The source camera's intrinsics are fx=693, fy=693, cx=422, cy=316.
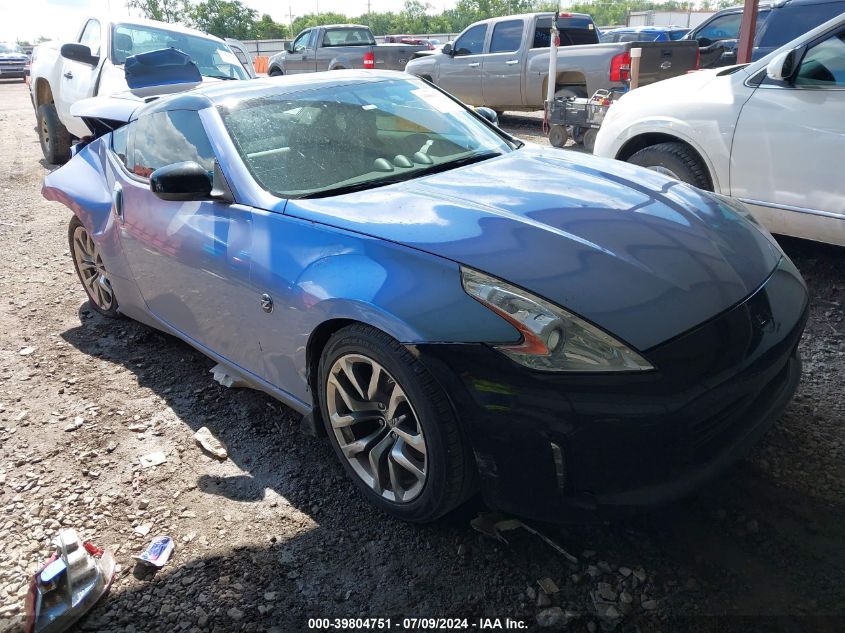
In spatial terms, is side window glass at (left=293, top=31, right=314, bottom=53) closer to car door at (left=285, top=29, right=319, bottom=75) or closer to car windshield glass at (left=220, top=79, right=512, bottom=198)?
car door at (left=285, top=29, right=319, bottom=75)

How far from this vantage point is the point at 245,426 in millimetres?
3324

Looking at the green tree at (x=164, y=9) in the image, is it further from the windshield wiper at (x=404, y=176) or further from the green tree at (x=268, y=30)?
the windshield wiper at (x=404, y=176)

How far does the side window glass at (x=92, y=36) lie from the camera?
26.3ft

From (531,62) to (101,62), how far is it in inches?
249

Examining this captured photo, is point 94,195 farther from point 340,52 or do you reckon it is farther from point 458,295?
point 340,52

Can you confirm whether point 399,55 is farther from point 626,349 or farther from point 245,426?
point 626,349

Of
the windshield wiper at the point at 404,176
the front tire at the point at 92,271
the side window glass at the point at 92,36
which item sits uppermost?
the side window glass at the point at 92,36

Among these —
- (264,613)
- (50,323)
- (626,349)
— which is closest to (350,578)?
(264,613)

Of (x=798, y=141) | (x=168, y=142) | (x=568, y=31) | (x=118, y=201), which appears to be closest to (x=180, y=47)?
(x=118, y=201)

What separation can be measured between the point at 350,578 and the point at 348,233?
1213mm

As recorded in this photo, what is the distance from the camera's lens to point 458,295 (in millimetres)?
2230

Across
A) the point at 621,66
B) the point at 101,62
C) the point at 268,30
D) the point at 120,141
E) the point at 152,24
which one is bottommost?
the point at 268,30

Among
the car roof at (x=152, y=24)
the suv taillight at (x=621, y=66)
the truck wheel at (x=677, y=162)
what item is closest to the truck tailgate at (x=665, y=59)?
the suv taillight at (x=621, y=66)

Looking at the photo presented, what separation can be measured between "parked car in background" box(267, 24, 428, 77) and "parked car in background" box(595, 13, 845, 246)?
1130cm
